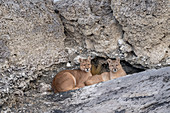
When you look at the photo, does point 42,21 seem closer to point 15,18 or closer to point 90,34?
point 15,18

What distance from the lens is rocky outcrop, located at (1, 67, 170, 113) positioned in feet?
12.8

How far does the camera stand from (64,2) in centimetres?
593

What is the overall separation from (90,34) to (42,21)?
3.93ft

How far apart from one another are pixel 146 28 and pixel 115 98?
2.02 metres

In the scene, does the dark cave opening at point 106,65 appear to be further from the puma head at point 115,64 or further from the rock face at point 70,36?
the puma head at point 115,64

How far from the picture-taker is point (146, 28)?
5.36m

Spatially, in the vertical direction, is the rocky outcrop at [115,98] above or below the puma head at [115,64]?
below

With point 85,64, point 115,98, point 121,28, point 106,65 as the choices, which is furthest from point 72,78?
point 121,28

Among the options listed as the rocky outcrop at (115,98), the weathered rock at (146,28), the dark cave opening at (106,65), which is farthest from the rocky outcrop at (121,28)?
the rocky outcrop at (115,98)

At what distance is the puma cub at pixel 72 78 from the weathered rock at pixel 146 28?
1.06 meters

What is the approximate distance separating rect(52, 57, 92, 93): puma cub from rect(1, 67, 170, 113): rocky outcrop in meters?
0.38

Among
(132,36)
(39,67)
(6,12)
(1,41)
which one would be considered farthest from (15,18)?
(132,36)

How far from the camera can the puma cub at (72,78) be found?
5066mm

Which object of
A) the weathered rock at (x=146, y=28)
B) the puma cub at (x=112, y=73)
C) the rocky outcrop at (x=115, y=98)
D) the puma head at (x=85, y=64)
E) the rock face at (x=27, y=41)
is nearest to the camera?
the rocky outcrop at (x=115, y=98)
